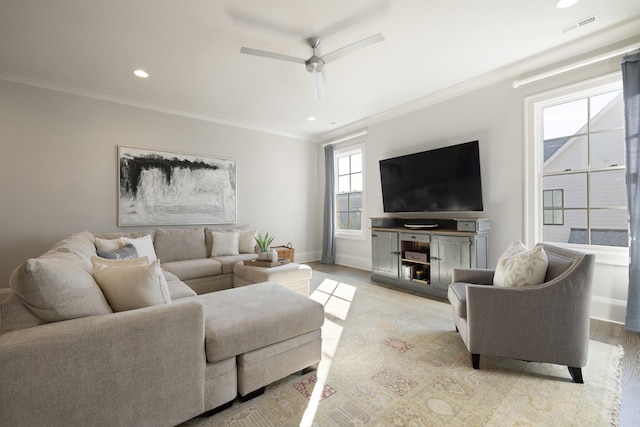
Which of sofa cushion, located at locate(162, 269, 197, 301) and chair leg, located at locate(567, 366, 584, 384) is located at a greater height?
sofa cushion, located at locate(162, 269, 197, 301)

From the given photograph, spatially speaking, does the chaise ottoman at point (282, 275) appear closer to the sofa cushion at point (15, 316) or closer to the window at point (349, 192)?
the sofa cushion at point (15, 316)

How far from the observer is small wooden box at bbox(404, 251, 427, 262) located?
372 cm

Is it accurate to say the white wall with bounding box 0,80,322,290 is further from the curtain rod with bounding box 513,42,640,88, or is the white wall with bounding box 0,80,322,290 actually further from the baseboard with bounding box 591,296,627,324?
the baseboard with bounding box 591,296,627,324

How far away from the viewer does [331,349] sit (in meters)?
2.17

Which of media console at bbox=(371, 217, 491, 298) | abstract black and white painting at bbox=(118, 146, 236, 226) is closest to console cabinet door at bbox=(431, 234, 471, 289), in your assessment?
media console at bbox=(371, 217, 491, 298)

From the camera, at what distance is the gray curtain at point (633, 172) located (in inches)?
93.0

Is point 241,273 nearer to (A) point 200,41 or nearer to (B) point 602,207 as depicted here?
(A) point 200,41

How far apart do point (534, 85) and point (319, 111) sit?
2.85m

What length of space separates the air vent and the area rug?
276 centimetres

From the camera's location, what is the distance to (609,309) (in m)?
2.64

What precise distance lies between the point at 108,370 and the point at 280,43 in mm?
2842

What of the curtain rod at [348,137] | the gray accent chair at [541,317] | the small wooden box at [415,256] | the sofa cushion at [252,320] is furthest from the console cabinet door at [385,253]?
the sofa cushion at [252,320]

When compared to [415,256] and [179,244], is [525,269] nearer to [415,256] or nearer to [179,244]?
[415,256]

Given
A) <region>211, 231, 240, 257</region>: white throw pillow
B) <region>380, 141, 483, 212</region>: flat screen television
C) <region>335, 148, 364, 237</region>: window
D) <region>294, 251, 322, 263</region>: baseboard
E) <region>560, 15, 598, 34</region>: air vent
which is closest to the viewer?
<region>560, 15, 598, 34</region>: air vent
